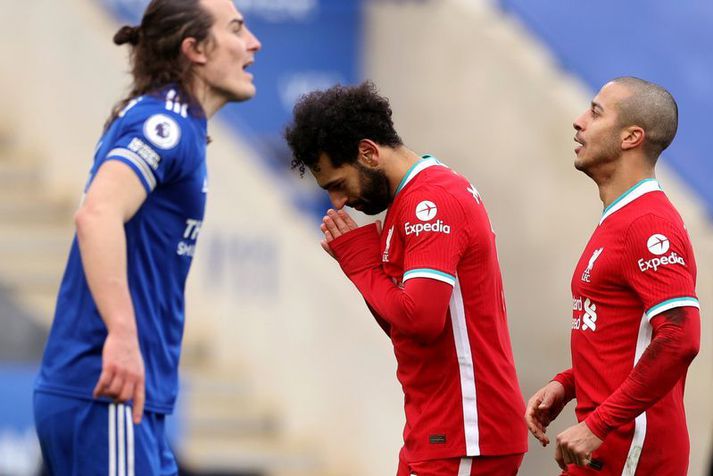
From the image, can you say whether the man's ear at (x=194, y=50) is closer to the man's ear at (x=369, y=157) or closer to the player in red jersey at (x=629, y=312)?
the man's ear at (x=369, y=157)

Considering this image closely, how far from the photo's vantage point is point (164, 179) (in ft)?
13.8

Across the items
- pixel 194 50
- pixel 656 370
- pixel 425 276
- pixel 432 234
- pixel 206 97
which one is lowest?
pixel 656 370

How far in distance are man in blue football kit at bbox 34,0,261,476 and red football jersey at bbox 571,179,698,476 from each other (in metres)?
1.30

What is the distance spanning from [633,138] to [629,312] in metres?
0.54

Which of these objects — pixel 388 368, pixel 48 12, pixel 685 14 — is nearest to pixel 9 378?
pixel 388 368

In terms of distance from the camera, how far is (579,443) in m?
3.75

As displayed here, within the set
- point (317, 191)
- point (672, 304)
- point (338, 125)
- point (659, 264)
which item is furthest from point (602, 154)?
point (317, 191)

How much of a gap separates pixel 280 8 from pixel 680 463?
9554mm

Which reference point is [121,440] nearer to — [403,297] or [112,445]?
[112,445]

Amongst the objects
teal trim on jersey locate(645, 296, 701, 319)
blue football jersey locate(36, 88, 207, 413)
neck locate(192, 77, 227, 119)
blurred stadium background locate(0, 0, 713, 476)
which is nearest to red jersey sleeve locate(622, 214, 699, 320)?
teal trim on jersey locate(645, 296, 701, 319)

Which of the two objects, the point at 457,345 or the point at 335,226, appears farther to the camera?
the point at 335,226

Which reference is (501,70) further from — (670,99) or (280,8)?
(670,99)

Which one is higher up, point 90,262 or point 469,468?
point 90,262

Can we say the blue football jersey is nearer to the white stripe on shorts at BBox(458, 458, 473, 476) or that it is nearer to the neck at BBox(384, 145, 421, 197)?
the neck at BBox(384, 145, 421, 197)
